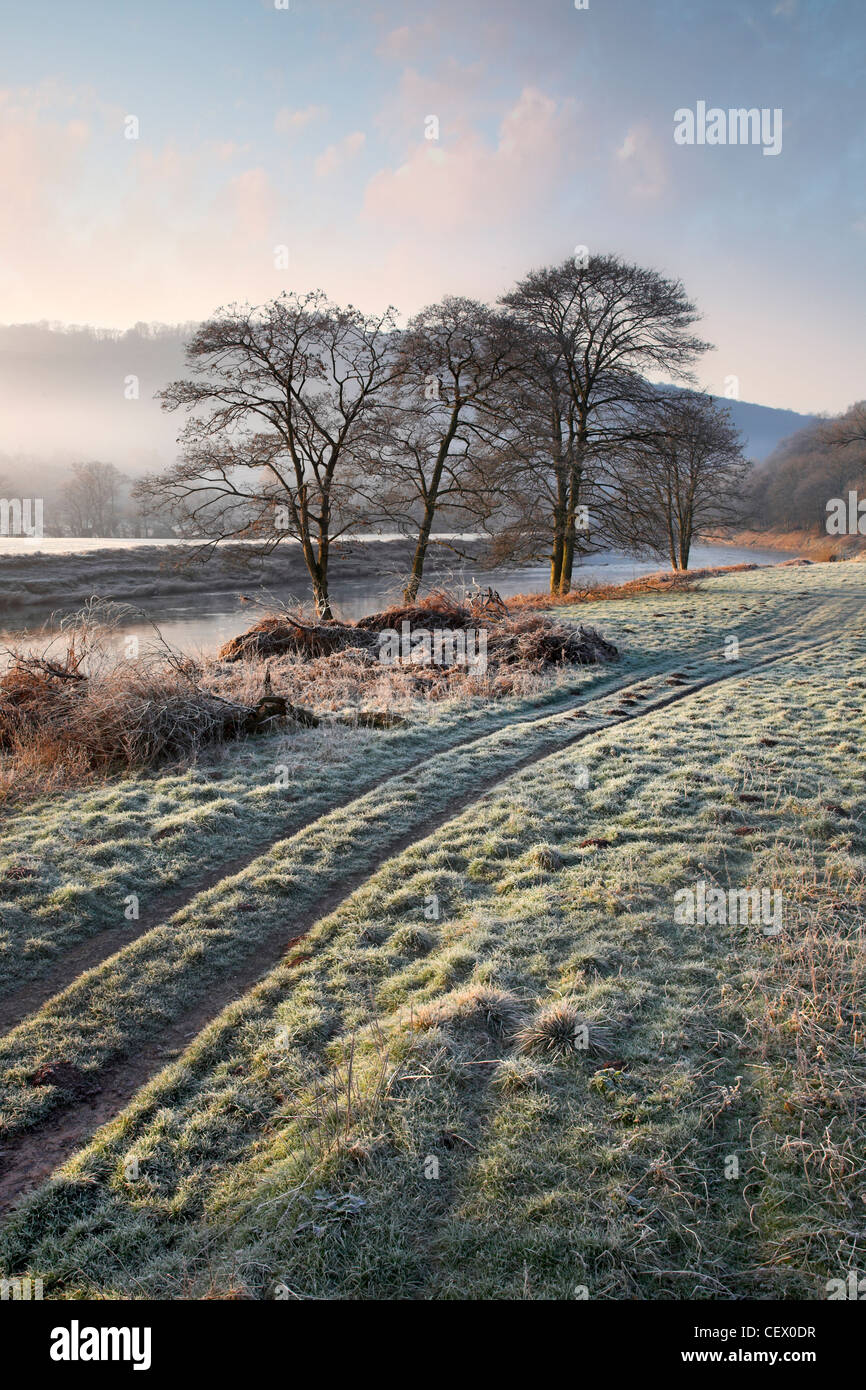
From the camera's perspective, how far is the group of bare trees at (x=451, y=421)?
17.7m

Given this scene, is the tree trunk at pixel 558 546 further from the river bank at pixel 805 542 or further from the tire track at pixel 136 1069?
the river bank at pixel 805 542

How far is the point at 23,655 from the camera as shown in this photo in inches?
341

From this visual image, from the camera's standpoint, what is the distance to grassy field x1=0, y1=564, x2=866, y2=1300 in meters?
2.41

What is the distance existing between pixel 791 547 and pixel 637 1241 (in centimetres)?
6828

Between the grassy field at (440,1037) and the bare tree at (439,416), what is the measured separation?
1248 cm

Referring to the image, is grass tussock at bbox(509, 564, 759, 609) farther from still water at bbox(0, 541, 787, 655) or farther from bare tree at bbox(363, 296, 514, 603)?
bare tree at bbox(363, 296, 514, 603)

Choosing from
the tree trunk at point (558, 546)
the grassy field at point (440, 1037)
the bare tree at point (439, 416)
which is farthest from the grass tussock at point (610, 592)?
the grassy field at point (440, 1037)

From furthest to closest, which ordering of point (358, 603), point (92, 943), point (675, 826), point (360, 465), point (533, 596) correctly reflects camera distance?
point (358, 603), point (533, 596), point (360, 465), point (675, 826), point (92, 943)

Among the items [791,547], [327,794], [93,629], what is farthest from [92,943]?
[791,547]

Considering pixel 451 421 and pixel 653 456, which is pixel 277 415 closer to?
pixel 451 421

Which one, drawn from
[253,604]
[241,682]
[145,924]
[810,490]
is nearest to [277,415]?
[253,604]

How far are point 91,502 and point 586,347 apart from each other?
58.9 meters

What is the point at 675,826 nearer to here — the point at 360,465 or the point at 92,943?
the point at 92,943

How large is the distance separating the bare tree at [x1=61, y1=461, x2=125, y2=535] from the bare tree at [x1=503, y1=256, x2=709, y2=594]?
5597cm
